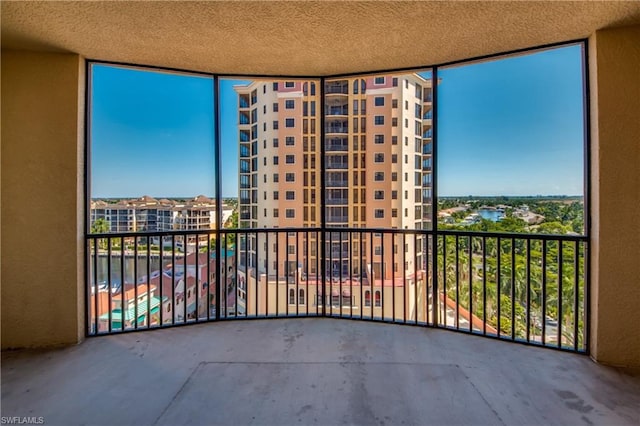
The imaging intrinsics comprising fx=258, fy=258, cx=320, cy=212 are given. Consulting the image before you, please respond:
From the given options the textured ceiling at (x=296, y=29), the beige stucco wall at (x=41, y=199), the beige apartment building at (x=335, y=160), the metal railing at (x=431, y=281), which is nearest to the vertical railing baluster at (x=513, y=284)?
the metal railing at (x=431, y=281)

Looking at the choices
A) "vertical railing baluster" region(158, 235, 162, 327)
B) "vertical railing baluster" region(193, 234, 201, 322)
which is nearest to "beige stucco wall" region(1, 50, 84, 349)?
"vertical railing baluster" region(158, 235, 162, 327)

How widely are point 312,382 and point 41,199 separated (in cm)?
246

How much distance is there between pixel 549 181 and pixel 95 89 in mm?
3960

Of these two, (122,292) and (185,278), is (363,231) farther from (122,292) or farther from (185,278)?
(122,292)

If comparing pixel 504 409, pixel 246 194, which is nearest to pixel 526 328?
pixel 504 409

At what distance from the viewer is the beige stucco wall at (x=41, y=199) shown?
199cm

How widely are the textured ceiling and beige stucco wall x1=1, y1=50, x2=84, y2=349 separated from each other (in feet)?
0.73

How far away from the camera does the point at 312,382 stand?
1.56 meters

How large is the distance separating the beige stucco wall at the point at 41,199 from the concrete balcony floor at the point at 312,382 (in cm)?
27

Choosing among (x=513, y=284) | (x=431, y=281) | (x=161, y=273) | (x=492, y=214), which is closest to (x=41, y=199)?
(x=161, y=273)

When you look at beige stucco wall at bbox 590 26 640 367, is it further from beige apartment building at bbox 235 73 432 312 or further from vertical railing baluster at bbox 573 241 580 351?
beige apartment building at bbox 235 73 432 312

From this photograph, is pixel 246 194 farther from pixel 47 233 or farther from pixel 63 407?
pixel 63 407

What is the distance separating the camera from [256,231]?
8.29 feet

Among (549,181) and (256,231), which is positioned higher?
(549,181)
